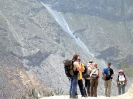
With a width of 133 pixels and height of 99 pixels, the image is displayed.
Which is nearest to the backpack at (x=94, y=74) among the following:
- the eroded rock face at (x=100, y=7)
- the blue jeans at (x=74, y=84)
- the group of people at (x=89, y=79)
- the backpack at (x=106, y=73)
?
the group of people at (x=89, y=79)

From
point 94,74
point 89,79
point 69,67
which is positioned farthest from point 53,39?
point 69,67

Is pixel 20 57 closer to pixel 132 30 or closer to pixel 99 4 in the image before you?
pixel 132 30

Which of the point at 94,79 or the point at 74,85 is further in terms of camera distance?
the point at 94,79

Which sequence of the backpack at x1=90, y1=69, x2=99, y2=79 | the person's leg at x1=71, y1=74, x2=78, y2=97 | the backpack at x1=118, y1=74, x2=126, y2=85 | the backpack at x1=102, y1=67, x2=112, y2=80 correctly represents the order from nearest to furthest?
the person's leg at x1=71, y1=74, x2=78, y2=97 → the backpack at x1=90, y1=69, x2=99, y2=79 → the backpack at x1=102, y1=67, x2=112, y2=80 → the backpack at x1=118, y1=74, x2=126, y2=85

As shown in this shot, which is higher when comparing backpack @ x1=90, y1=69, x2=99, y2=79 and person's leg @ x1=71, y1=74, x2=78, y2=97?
backpack @ x1=90, y1=69, x2=99, y2=79

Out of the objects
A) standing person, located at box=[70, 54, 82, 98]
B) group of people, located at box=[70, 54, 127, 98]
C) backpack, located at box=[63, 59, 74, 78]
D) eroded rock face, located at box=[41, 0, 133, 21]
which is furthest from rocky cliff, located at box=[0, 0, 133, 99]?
backpack, located at box=[63, 59, 74, 78]

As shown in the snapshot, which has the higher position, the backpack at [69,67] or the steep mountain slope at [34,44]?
the steep mountain slope at [34,44]

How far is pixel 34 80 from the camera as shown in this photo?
113 feet

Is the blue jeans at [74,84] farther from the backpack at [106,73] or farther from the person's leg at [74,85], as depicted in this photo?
the backpack at [106,73]

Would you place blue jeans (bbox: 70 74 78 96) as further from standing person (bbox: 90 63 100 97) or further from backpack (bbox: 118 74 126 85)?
backpack (bbox: 118 74 126 85)

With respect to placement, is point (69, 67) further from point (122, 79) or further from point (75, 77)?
point (122, 79)

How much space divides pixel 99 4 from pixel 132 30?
45.9 feet

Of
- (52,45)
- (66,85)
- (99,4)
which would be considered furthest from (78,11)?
(66,85)

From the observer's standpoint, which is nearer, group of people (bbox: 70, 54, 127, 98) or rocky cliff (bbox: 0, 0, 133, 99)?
group of people (bbox: 70, 54, 127, 98)
